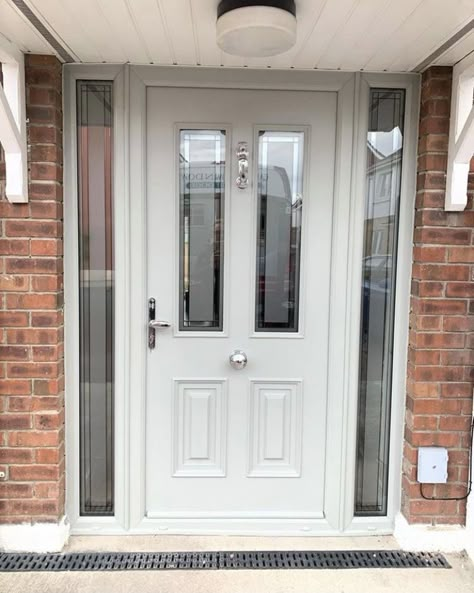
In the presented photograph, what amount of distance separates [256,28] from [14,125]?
Answer: 0.97 metres

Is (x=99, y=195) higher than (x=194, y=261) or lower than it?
higher

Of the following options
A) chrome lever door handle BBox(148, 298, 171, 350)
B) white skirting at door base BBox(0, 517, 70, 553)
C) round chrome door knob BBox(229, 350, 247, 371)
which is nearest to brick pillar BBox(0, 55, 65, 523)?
white skirting at door base BBox(0, 517, 70, 553)

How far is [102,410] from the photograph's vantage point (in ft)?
7.13

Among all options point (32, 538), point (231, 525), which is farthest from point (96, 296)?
point (231, 525)

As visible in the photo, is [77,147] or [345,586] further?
[77,147]

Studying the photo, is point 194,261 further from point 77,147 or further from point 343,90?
point 343,90

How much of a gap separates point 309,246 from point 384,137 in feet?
1.83

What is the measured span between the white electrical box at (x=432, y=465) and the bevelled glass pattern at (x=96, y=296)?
1.33 metres

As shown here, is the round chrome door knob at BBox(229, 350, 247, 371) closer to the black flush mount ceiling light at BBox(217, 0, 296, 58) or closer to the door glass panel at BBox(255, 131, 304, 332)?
the door glass panel at BBox(255, 131, 304, 332)

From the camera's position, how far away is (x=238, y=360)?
84.5 inches

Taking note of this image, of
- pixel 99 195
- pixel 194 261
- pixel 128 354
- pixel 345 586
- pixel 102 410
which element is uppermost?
pixel 99 195

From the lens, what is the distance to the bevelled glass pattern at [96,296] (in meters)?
2.07

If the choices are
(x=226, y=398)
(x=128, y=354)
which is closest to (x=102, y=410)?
(x=128, y=354)

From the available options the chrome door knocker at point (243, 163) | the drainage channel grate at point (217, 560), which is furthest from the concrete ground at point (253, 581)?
the chrome door knocker at point (243, 163)
